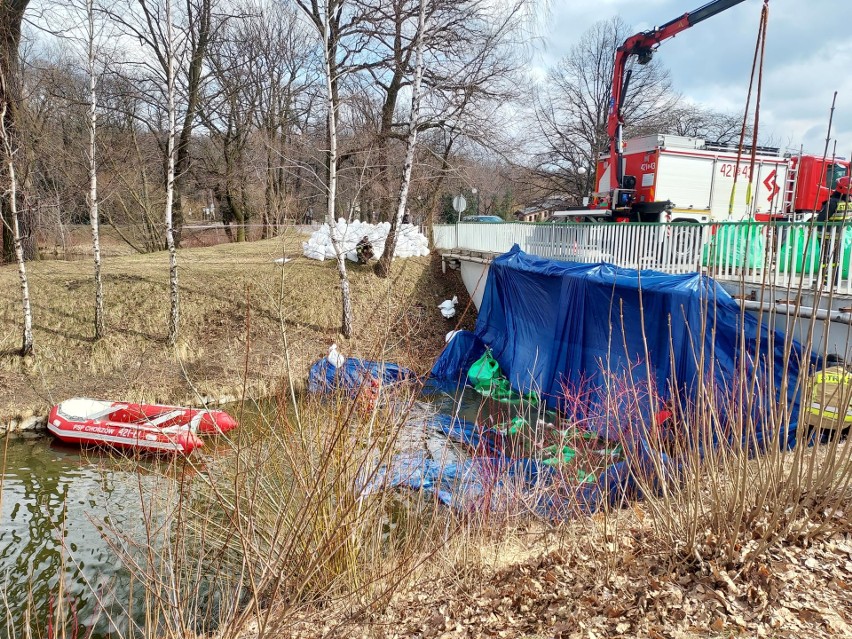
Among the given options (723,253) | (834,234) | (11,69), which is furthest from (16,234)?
(834,234)

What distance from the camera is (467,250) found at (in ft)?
55.4

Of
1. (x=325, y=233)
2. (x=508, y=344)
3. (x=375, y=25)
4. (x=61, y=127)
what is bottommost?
(x=508, y=344)

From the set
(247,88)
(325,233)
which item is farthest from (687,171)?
(247,88)

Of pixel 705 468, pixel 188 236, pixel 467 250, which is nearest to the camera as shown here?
pixel 705 468

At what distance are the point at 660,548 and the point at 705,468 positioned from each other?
0.62 meters

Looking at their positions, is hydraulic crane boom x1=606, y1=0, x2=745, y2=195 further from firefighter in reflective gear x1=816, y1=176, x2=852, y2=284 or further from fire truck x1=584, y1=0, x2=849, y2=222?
firefighter in reflective gear x1=816, y1=176, x2=852, y2=284

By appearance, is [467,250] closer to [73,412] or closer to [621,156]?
[621,156]

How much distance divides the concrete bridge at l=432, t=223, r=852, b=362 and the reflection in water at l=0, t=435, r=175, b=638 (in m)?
4.85

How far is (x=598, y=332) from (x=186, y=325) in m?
9.77

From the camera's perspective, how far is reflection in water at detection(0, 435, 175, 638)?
209 inches

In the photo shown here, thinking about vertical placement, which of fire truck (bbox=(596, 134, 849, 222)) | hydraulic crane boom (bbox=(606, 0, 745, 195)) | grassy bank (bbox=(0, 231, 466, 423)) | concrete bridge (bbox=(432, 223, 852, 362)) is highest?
hydraulic crane boom (bbox=(606, 0, 745, 195))

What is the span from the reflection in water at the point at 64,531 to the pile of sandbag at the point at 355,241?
357 inches

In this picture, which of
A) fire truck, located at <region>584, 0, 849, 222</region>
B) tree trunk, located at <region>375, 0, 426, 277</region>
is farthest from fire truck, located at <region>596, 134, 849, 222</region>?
tree trunk, located at <region>375, 0, 426, 277</region>

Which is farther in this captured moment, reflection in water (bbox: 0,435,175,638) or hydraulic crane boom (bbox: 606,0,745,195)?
hydraulic crane boom (bbox: 606,0,745,195)
